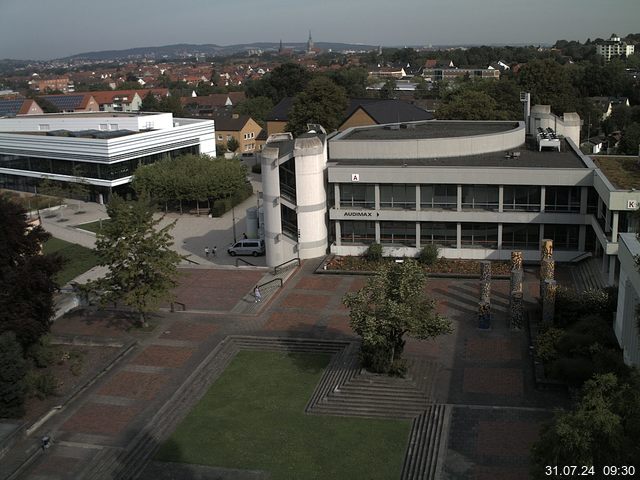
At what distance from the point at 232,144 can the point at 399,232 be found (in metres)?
56.0

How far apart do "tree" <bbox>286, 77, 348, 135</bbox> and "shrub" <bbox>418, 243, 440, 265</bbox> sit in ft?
123

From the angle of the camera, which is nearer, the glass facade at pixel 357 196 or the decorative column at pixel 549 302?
the decorative column at pixel 549 302

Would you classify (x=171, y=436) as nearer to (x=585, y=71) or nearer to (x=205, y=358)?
(x=205, y=358)

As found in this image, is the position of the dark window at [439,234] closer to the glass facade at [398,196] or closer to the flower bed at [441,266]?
the flower bed at [441,266]

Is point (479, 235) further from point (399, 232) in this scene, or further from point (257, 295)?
point (257, 295)

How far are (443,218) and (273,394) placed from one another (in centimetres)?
1780

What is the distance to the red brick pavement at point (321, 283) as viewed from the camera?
37031 mm

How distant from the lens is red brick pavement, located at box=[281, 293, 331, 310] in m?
34.6

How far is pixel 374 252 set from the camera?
4019cm

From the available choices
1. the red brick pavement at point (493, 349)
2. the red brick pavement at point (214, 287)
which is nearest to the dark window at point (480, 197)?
the red brick pavement at point (493, 349)

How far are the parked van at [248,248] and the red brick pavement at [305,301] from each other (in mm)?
10588

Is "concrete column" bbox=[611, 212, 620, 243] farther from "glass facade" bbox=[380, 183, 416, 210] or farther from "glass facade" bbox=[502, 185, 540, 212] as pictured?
"glass facade" bbox=[380, 183, 416, 210]

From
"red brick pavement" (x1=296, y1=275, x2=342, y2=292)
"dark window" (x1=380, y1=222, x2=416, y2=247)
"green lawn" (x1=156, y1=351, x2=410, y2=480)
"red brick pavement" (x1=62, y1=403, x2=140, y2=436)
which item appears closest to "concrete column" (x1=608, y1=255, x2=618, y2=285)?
"dark window" (x1=380, y1=222, x2=416, y2=247)

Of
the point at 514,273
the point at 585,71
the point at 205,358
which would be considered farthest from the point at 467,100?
the point at 585,71
